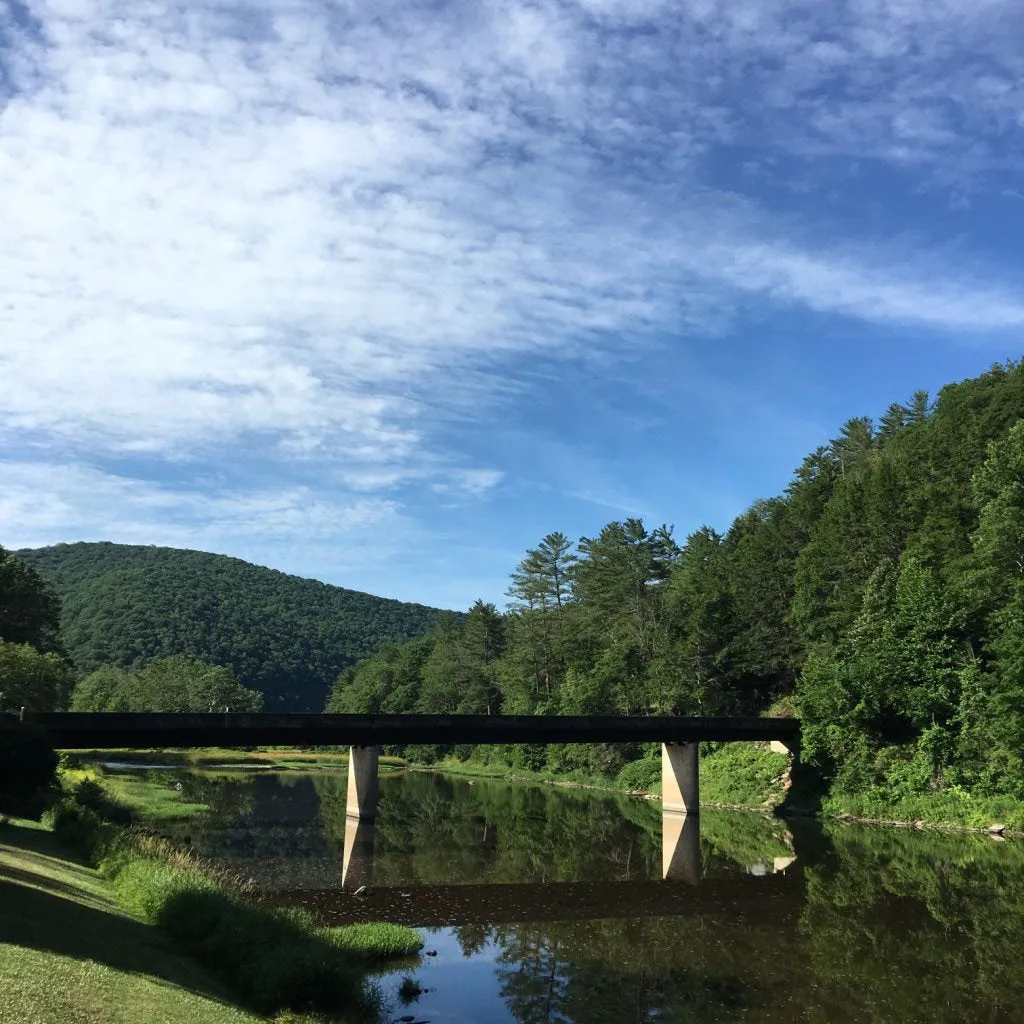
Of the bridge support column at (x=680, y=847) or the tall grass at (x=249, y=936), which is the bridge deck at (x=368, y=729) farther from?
the tall grass at (x=249, y=936)

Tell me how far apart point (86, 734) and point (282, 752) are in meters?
90.5

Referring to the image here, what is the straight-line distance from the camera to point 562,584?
349 feet

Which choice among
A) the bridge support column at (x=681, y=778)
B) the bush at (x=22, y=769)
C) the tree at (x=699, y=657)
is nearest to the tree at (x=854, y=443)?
the tree at (x=699, y=657)

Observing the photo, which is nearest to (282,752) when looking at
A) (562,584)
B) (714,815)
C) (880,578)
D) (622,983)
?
(562,584)

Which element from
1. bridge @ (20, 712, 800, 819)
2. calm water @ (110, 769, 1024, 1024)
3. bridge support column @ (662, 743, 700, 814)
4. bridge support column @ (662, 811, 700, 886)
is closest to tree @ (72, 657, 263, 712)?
calm water @ (110, 769, 1024, 1024)

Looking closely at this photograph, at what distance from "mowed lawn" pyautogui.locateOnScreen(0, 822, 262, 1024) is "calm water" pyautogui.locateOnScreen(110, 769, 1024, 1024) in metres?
5.05

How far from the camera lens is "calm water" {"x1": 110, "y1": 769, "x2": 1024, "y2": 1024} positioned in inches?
733

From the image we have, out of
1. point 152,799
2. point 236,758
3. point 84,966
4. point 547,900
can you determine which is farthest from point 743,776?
Result: point 236,758

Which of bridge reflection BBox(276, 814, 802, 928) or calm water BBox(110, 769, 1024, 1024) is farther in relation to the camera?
bridge reflection BBox(276, 814, 802, 928)

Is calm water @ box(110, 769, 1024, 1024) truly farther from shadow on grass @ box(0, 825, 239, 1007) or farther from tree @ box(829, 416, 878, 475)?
tree @ box(829, 416, 878, 475)

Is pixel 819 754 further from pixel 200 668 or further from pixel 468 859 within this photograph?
pixel 200 668

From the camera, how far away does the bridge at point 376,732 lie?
130ft

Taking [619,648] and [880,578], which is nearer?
[880,578]

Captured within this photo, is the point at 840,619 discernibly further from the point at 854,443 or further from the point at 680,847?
the point at 854,443
